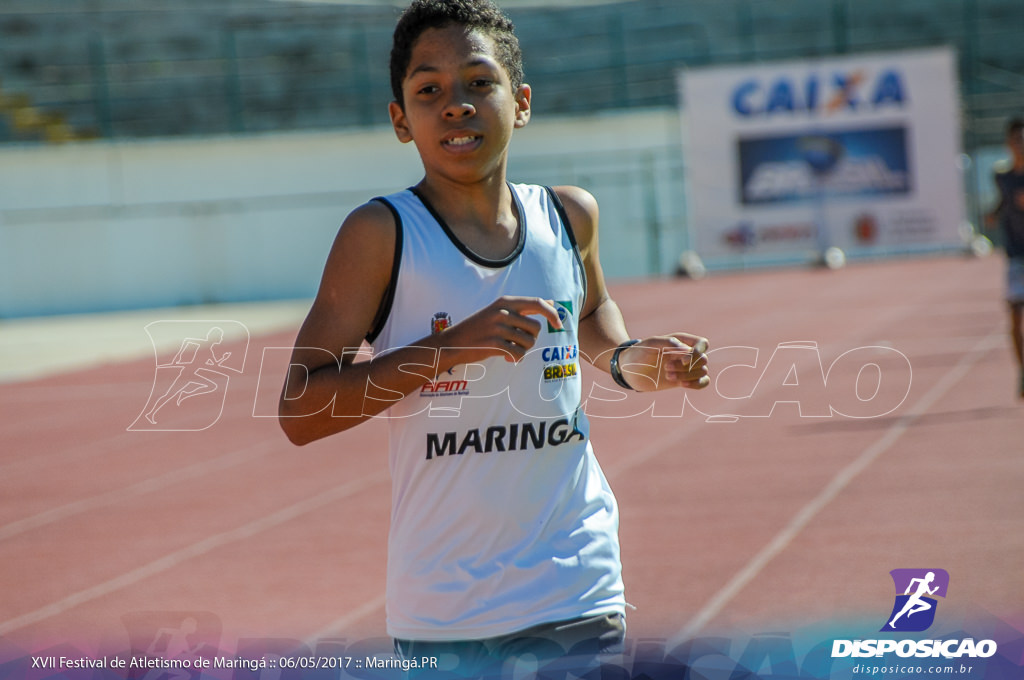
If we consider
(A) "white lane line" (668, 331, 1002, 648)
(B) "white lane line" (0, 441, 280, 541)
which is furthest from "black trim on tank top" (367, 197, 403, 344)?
(B) "white lane line" (0, 441, 280, 541)

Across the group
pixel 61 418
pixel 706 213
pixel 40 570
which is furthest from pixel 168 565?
pixel 706 213

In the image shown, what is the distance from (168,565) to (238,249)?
22182mm

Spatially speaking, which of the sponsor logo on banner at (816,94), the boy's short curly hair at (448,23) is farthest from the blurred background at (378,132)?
the boy's short curly hair at (448,23)

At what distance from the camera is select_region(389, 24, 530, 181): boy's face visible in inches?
94.0

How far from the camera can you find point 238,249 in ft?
92.8

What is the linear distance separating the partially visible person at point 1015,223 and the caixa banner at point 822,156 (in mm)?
17905

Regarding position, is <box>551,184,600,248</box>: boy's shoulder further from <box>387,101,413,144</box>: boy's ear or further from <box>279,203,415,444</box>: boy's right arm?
<box>279,203,415,444</box>: boy's right arm

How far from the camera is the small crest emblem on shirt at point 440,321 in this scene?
2379mm

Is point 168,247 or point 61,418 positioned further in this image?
point 168,247

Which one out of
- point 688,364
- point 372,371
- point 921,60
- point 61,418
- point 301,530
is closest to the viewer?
point 372,371

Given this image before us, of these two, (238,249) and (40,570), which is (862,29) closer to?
(238,249)

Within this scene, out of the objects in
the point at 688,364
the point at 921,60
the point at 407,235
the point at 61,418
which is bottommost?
the point at 61,418

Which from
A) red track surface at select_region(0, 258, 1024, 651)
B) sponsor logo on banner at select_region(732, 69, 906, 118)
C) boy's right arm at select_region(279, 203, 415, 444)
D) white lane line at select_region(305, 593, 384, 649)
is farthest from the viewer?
sponsor logo on banner at select_region(732, 69, 906, 118)

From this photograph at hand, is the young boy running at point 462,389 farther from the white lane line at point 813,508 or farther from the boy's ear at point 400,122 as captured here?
the white lane line at point 813,508
